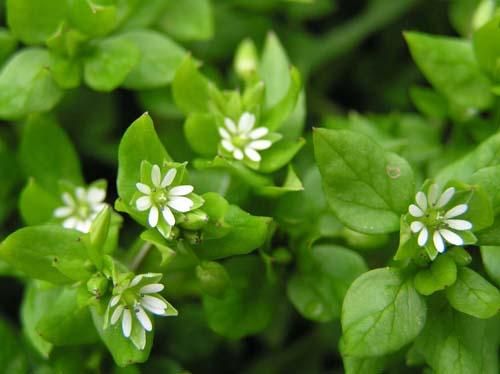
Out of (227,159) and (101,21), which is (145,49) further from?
(227,159)

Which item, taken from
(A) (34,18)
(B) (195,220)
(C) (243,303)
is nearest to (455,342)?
(C) (243,303)

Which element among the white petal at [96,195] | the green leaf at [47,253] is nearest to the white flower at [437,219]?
the green leaf at [47,253]

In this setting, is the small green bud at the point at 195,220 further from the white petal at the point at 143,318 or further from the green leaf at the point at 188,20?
the green leaf at the point at 188,20

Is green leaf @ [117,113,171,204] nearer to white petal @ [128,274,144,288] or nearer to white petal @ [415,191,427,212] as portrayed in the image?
white petal @ [128,274,144,288]

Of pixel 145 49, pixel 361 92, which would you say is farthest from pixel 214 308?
pixel 361 92

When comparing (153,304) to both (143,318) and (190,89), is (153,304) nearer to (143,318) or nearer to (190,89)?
(143,318)

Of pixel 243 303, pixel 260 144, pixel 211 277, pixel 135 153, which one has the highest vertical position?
pixel 135 153

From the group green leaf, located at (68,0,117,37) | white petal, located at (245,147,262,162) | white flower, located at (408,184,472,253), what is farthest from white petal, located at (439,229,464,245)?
green leaf, located at (68,0,117,37)
